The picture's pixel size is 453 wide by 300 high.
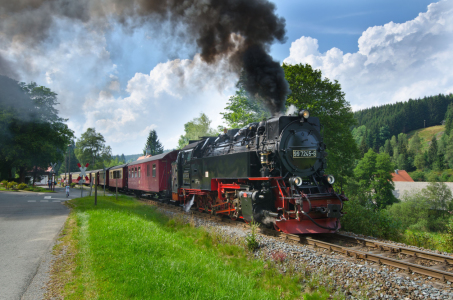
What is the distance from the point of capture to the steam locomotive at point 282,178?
7.55 metres

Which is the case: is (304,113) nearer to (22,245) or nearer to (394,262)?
(394,262)

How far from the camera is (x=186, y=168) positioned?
13836mm

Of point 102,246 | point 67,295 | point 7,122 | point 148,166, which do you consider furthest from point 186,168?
point 7,122

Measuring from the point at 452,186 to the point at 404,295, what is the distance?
55586 mm

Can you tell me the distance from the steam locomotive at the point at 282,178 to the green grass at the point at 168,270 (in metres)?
1.60

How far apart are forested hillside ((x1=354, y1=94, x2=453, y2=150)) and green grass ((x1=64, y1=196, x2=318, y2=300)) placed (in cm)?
12004

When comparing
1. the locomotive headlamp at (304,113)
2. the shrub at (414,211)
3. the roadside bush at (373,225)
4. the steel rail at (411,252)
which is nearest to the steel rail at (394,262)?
the steel rail at (411,252)

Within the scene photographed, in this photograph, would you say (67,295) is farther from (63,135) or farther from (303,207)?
(63,135)

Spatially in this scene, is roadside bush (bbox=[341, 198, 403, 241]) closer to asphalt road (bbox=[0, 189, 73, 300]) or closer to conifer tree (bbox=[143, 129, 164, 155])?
asphalt road (bbox=[0, 189, 73, 300])

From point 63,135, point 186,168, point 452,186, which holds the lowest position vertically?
point 452,186

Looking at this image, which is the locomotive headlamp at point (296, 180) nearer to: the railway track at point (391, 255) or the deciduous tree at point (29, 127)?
the railway track at point (391, 255)

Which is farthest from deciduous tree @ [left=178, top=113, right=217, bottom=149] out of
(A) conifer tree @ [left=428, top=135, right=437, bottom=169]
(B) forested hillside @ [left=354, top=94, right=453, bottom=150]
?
(B) forested hillside @ [left=354, top=94, right=453, bottom=150]

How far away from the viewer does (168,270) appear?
498 centimetres

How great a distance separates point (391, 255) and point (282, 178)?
305 centimetres
